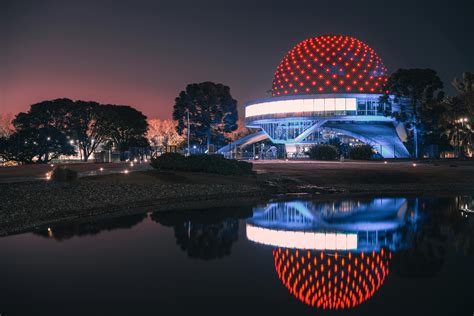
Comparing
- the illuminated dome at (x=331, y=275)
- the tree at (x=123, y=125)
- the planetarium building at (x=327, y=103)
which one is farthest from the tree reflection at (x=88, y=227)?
the planetarium building at (x=327, y=103)

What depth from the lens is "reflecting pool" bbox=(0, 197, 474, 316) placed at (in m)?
8.88

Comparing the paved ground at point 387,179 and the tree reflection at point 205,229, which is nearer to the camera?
the tree reflection at point 205,229

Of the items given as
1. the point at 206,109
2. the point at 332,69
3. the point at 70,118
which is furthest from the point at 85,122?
the point at 332,69

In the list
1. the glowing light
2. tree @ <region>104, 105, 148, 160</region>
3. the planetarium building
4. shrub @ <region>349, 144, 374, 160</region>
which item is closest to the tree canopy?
tree @ <region>104, 105, 148, 160</region>

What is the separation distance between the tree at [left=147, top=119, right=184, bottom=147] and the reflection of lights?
96.8m

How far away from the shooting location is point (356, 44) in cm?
9094

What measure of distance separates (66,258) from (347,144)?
65.6 m

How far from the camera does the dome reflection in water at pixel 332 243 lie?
9820 millimetres

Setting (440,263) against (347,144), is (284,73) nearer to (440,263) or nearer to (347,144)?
(347,144)

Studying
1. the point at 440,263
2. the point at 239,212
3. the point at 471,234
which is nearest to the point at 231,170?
the point at 239,212

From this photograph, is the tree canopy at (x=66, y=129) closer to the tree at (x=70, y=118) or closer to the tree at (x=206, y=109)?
the tree at (x=70, y=118)

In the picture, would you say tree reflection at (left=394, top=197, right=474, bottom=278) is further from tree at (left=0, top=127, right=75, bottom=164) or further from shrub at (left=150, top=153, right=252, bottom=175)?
tree at (left=0, top=127, right=75, bottom=164)

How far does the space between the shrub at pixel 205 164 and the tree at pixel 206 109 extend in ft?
157

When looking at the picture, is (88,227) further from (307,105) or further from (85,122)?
(307,105)
